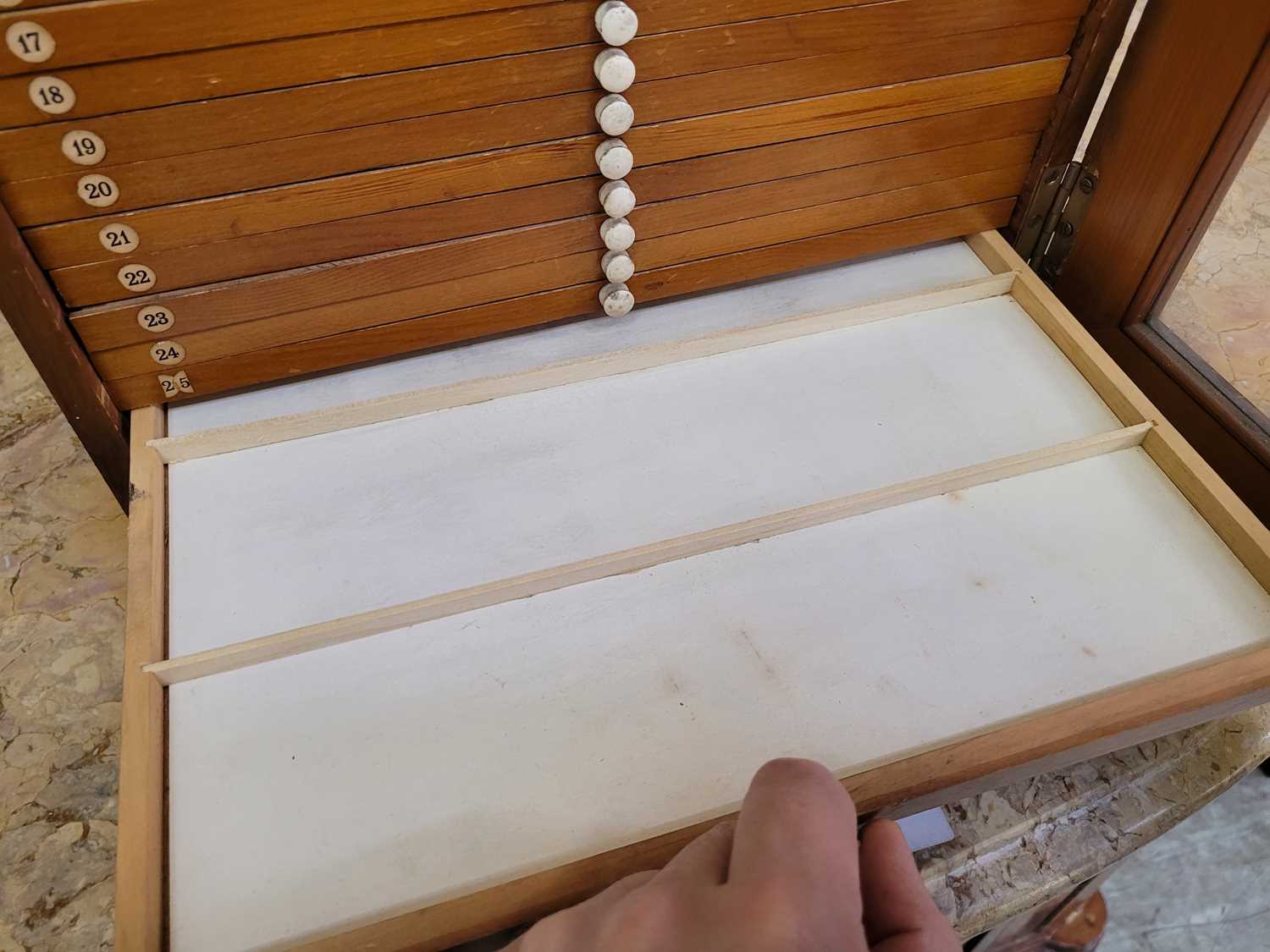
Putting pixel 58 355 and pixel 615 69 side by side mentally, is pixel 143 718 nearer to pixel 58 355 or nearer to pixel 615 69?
pixel 58 355

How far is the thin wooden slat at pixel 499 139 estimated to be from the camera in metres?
0.74

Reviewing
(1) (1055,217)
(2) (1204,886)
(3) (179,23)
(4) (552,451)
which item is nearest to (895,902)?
(4) (552,451)

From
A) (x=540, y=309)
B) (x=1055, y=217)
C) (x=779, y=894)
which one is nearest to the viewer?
(x=779, y=894)

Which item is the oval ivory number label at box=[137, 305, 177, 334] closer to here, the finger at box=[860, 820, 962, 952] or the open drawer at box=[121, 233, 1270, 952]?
the open drawer at box=[121, 233, 1270, 952]

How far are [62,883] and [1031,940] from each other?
997 mm

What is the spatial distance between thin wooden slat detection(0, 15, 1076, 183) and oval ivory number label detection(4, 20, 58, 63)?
5 centimetres

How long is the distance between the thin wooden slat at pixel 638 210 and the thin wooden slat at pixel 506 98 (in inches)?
2.6

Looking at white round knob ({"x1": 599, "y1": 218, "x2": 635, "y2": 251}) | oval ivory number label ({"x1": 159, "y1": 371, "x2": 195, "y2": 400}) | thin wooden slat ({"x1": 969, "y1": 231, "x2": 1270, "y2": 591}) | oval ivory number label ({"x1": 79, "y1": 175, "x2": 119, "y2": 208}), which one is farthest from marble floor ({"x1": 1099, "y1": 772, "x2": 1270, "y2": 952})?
oval ivory number label ({"x1": 79, "y1": 175, "x2": 119, "y2": 208})

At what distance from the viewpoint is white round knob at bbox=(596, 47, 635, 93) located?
0.78 meters

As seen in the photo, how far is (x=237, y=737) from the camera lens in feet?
2.30

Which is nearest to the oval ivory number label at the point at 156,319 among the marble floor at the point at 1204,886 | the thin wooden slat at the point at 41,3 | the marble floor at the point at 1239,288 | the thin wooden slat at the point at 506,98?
the thin wooden slat at the point at 506,98

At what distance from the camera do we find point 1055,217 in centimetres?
107

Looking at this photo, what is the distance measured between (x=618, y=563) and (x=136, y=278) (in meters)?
0.45

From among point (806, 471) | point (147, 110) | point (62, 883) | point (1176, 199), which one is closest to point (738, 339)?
point (806, 471)
